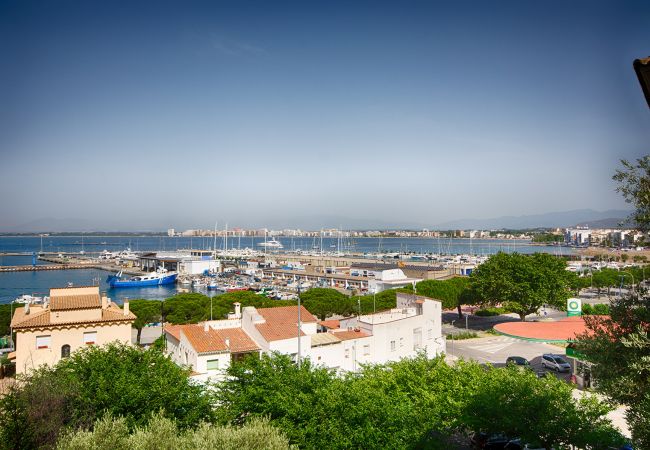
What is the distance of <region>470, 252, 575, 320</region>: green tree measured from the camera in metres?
38.7

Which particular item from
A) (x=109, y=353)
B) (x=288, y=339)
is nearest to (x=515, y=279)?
(x=288, y=339)

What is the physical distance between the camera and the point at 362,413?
41.4 feet

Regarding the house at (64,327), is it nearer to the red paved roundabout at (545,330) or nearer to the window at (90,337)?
the window at (90,337)

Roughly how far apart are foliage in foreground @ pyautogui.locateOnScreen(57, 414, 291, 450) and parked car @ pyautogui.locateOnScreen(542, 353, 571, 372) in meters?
Answer: 23.0

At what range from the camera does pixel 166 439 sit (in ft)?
32.9

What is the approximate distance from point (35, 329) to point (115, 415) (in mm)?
10286

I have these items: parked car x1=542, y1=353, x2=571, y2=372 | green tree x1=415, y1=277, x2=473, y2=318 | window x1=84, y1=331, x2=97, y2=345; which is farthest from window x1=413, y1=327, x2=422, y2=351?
window x1=84, y1=331, x2=97, y2=345

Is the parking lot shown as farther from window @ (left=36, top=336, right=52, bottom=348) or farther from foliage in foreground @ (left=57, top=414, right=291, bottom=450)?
window @ (left=36, top=336, right=52, bottom=348)

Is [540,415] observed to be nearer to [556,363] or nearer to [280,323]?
[280,323]

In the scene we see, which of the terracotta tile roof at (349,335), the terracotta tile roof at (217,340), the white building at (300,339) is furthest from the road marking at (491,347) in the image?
the terracotta tile roof at (217,340)

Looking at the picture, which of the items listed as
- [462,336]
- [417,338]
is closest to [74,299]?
[417,338]

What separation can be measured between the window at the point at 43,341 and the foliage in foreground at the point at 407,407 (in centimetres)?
1080

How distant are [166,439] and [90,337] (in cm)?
1416

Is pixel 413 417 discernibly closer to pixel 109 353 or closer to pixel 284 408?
pixel 284 408
